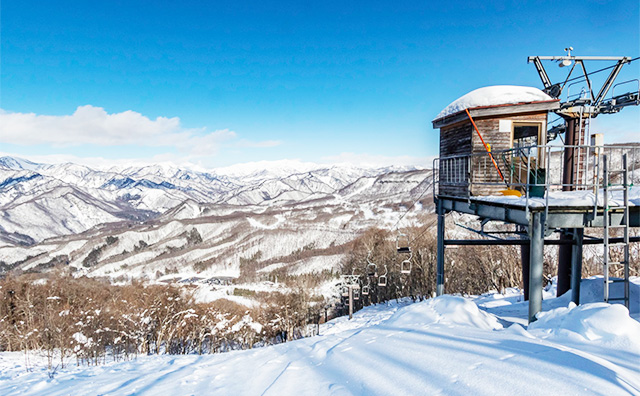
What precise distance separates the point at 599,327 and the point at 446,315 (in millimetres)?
2476

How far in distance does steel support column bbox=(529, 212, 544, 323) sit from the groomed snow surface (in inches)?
32.0

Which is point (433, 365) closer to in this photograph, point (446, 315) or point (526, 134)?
point (446, 315)

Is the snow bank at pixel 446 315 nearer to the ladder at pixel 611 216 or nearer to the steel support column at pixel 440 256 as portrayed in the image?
the ladder at pixel 611 216

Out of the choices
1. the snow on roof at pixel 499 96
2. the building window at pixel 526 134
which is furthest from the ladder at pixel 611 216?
the snow on roof at pixel 499 96

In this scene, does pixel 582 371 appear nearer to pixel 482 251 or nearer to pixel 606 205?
pixel 606 205

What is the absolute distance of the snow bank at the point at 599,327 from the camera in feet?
13.7

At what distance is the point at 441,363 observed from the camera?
158 inches

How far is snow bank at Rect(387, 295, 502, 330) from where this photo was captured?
6209 mm

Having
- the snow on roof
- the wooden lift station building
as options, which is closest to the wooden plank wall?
the wooden lift station building

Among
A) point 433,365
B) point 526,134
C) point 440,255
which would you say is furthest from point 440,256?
point 433,365

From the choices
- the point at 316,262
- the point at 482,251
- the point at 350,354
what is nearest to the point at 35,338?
the point at 350,354

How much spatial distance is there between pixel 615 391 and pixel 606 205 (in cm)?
418

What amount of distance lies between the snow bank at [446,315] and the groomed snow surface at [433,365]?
0.9 inches

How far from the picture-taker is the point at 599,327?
4.47 metres
